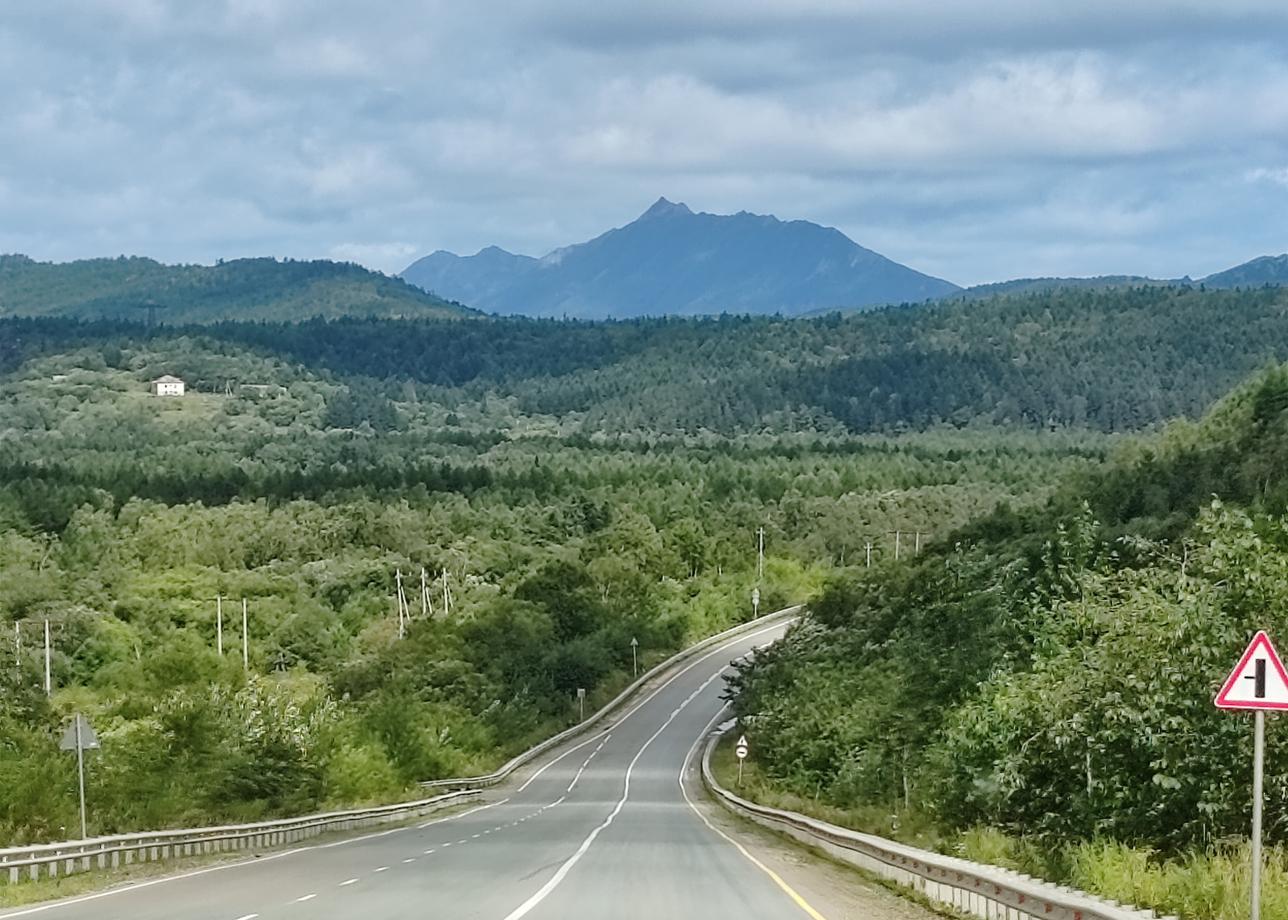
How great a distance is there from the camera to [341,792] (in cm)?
6644

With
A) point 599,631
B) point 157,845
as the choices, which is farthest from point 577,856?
point 599,631

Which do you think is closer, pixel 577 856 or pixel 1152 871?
pixel 1152 871

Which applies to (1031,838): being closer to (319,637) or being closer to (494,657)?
(494,657)

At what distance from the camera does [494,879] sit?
2961cm

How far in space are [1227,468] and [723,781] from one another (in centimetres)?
2679

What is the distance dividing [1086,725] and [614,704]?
102 metres

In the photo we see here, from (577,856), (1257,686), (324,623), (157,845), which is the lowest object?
(324,623)

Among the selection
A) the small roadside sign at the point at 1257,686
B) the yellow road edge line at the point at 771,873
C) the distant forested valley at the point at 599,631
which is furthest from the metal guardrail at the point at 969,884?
the yellow road edge line at the point at 771,873

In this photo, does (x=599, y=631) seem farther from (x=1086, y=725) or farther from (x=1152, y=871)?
(x=1152, y=871)

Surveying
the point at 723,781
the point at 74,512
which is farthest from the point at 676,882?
the point at 74,512

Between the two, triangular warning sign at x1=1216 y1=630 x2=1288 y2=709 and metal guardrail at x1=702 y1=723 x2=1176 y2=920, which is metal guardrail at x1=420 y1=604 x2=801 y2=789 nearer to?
metal guardrail at x1=702 y1=723 x2=1176 y2=920

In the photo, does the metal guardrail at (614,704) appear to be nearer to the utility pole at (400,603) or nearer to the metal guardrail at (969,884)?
the utility pole at (400,603)

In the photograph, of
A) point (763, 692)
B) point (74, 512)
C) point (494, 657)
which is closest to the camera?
point (763, 692)

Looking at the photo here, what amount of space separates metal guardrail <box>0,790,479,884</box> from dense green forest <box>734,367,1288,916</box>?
44.8 feet
